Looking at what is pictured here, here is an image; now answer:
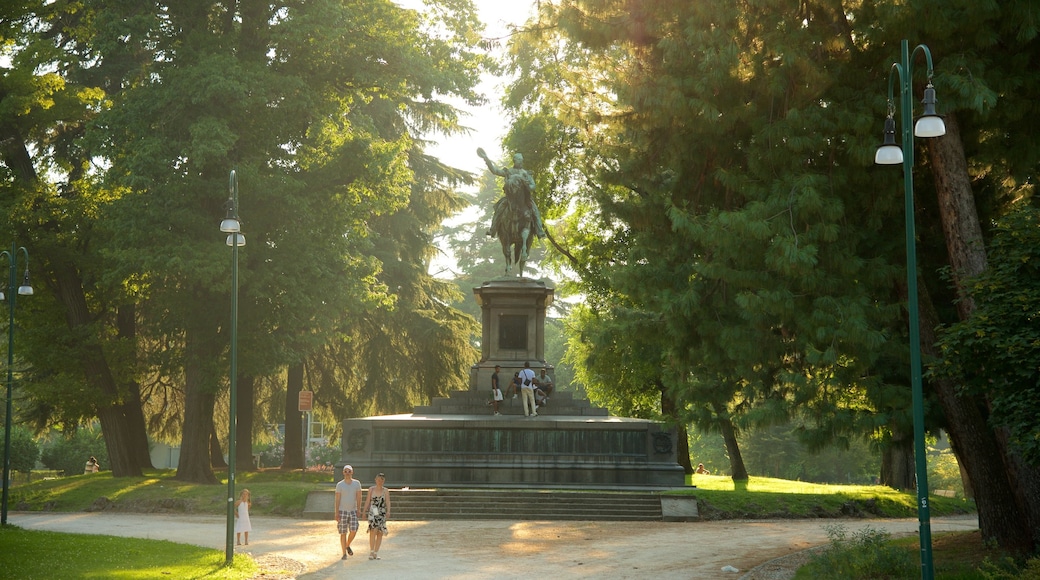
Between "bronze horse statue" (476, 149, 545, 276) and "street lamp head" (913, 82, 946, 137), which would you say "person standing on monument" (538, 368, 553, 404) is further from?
"street lamp head" (913, 82, 946, 137)

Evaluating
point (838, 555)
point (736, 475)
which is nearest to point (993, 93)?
point (838, 555)

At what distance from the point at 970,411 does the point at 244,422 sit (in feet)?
91.3

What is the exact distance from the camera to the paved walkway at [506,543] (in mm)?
15539

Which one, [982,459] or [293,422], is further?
[293,422]

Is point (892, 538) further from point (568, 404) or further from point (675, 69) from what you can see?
point (568, 404)

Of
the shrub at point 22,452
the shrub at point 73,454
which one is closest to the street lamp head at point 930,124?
the shrub at point 22,452

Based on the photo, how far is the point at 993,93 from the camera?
15.0 meters

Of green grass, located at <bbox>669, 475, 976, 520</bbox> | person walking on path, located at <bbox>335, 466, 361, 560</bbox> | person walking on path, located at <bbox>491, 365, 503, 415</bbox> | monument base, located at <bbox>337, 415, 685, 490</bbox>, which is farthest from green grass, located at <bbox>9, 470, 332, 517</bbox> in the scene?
green grass, located at <bbox>669, 475, 976, 520</bbox>

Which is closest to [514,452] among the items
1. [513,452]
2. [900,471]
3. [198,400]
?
[513,452]

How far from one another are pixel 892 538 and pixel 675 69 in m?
9.89

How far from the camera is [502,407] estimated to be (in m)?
30.4

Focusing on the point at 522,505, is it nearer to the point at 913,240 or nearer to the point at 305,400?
the point at 305,400

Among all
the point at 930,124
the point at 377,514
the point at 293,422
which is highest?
the point at 930,124

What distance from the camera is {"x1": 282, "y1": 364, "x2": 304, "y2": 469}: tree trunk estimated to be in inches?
1644
